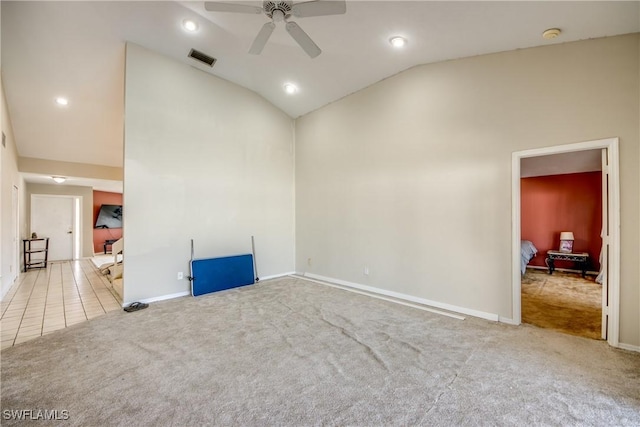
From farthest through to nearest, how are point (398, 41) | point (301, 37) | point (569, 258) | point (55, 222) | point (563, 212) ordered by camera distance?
point (55, 222), point (563, 212), point (569, 258), point (398, 41), point (301, 37)

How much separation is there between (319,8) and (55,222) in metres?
9.85

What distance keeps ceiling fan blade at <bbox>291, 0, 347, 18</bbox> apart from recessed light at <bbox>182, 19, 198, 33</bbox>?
5.58 ft

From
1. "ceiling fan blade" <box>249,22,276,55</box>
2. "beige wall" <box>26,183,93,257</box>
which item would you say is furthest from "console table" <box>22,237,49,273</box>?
"ceiling fan blade" <box>249,22,276,55</box>

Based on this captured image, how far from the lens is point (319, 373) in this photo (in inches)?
84.9

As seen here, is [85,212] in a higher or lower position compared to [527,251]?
higher

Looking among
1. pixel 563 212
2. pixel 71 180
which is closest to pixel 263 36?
pixel 563 212

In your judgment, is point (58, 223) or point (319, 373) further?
point (58, 223)

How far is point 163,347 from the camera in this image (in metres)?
2.61

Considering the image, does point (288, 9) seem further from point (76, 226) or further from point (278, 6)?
point (76, 226)

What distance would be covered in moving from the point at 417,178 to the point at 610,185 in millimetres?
1925

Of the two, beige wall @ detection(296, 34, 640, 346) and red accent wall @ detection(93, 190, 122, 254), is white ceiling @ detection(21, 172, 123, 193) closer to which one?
red accent wall @ detection(93, 190, 122, 254)

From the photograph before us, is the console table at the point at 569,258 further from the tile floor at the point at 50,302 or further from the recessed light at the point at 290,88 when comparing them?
the tile floor at the point at 50,302

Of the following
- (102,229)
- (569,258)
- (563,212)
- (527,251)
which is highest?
(563,212)

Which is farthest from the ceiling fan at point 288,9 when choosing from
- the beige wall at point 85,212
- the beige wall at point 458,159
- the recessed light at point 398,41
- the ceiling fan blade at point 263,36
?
the beige wall at point 85,212
